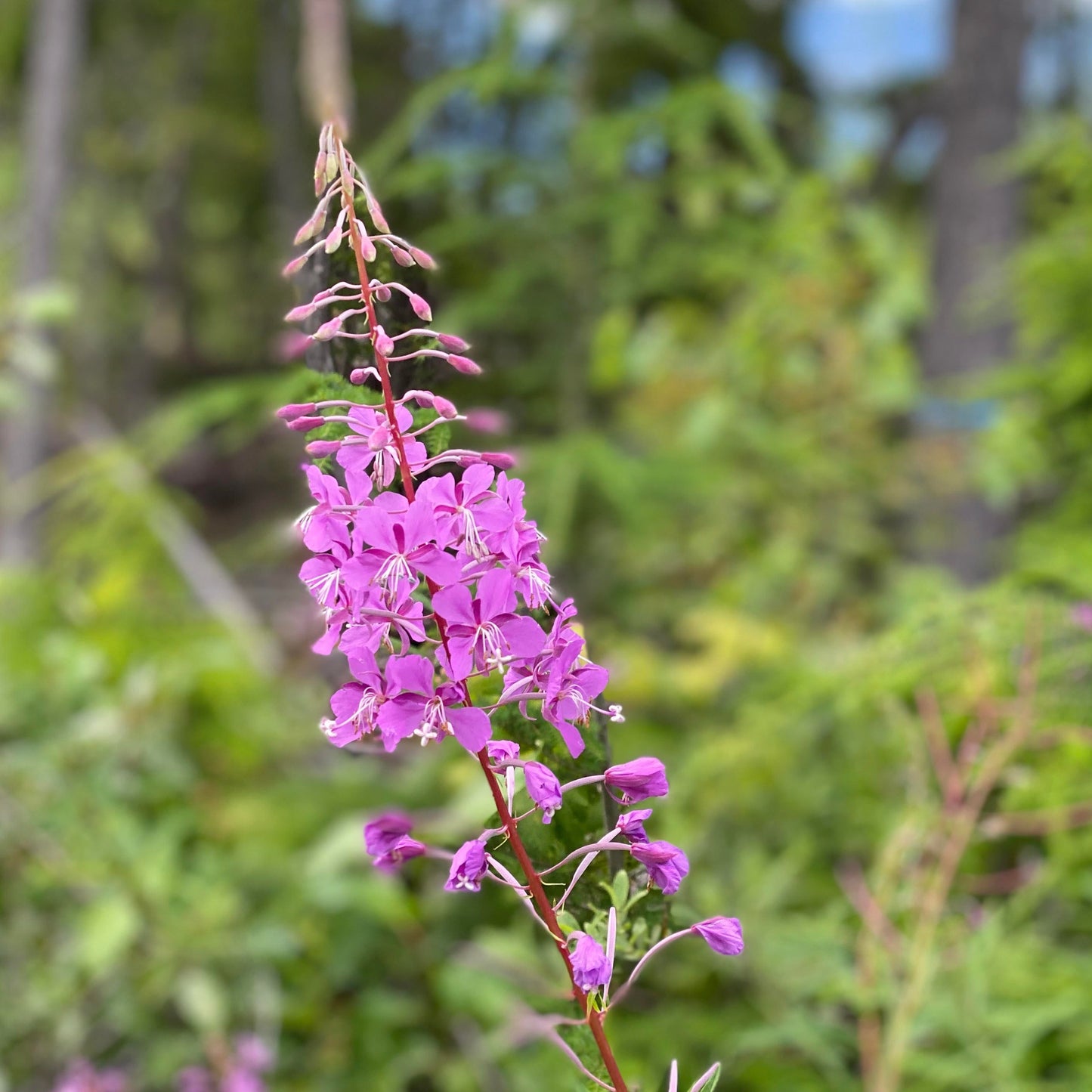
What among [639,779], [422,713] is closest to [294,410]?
[422,713]

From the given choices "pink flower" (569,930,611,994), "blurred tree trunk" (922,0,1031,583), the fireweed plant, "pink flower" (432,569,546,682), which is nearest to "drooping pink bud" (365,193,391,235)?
the fireweed plant

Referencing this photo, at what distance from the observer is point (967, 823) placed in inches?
52.4

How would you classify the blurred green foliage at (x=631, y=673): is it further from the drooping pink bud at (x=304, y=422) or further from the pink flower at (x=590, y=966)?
the drooping pink bud at (x=304, y=422)

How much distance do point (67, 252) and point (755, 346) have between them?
1248 centimetres

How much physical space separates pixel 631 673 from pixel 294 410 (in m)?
2.54

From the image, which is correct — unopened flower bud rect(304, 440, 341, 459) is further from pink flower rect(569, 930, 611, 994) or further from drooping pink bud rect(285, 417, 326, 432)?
pink flower rect(569, 930, 611, 994)

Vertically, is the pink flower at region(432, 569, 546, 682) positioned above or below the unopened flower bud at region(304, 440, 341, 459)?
below

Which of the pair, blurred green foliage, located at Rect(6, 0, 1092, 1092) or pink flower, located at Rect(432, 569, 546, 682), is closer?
pink flower, located at Rect(432, 569, 546, 682)

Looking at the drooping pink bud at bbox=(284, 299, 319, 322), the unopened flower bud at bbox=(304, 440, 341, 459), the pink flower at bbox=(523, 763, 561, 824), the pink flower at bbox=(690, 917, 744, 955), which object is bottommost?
the pink flower at bbox=(690, 917, 744, 955)

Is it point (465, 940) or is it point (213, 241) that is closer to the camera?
point (465, 940)

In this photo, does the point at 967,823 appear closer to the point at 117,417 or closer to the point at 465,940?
the point at 465,940

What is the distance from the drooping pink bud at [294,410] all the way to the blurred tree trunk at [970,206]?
3.70 metres

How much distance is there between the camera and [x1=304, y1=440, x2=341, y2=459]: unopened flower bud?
690mm

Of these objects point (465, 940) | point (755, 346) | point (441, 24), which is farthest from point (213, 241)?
point (465, 940)
